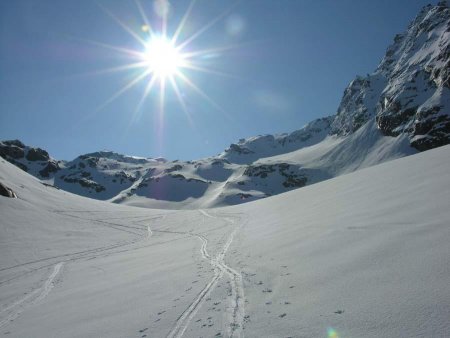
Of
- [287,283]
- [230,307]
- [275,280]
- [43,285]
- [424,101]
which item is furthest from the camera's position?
[424,101]

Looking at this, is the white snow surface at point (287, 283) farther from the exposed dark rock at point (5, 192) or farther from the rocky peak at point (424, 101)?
the rocky peak at point (424, 101)

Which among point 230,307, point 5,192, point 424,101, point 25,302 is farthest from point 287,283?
point 424,101

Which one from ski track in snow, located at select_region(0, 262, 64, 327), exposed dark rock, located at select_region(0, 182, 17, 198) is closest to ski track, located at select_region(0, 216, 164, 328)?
ski track in snow, located at select_region(0, 262, 64, 327)

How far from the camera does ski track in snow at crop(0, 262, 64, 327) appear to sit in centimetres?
1139

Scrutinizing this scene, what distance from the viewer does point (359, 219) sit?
1322cm

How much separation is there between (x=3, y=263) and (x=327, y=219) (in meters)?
19.8

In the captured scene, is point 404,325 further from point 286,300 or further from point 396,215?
point 396,215

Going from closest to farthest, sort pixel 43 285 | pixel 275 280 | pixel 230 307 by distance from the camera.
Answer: pixel 230 307 < pixel 275 280 < pixel 43 285

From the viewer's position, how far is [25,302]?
1298cm

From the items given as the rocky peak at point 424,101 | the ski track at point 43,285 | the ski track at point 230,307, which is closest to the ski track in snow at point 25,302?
the ski track at point 43,285

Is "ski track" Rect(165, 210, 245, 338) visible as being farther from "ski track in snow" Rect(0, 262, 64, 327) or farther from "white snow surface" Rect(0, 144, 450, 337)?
"ski track in snow" Rect(0, 262, 64, 327)

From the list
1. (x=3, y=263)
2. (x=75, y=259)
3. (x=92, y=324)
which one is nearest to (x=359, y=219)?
(x=92, y=324)

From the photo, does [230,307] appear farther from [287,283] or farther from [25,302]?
[25,302]

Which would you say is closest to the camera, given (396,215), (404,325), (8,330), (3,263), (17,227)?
(404,325)
